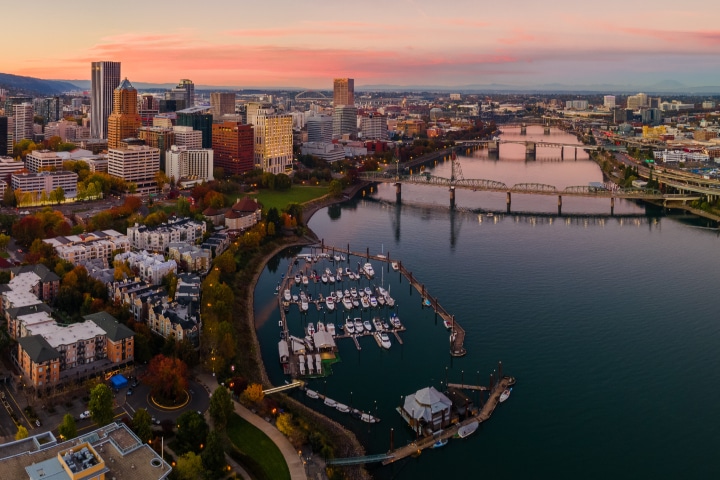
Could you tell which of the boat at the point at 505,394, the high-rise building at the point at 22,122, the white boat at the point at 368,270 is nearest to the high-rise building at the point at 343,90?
the high-rise building at the point at 22,122

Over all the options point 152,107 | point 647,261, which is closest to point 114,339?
point 647,261

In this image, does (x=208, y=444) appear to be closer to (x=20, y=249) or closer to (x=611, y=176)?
(x=20, y=249)

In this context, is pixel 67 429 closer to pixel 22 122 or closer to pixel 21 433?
pixel 21 433

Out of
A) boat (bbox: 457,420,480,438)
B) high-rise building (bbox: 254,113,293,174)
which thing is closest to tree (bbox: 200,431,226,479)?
boat (bbox: 457,420,480,438)

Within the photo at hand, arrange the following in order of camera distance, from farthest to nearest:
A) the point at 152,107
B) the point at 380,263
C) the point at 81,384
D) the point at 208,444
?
the point at 152,107, the point at 380,263, the point at 81,384, the point at 208,444

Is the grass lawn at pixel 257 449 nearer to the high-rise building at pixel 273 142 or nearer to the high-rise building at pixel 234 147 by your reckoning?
the high-rise building at pixel 234 147

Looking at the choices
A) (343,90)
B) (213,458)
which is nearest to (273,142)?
(213,458)

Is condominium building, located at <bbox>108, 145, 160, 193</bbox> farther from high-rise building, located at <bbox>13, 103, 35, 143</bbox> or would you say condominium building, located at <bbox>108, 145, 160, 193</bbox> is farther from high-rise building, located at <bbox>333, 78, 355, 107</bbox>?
high-rise building, located at <bbox>333, 78, 355, 107</bbox>
